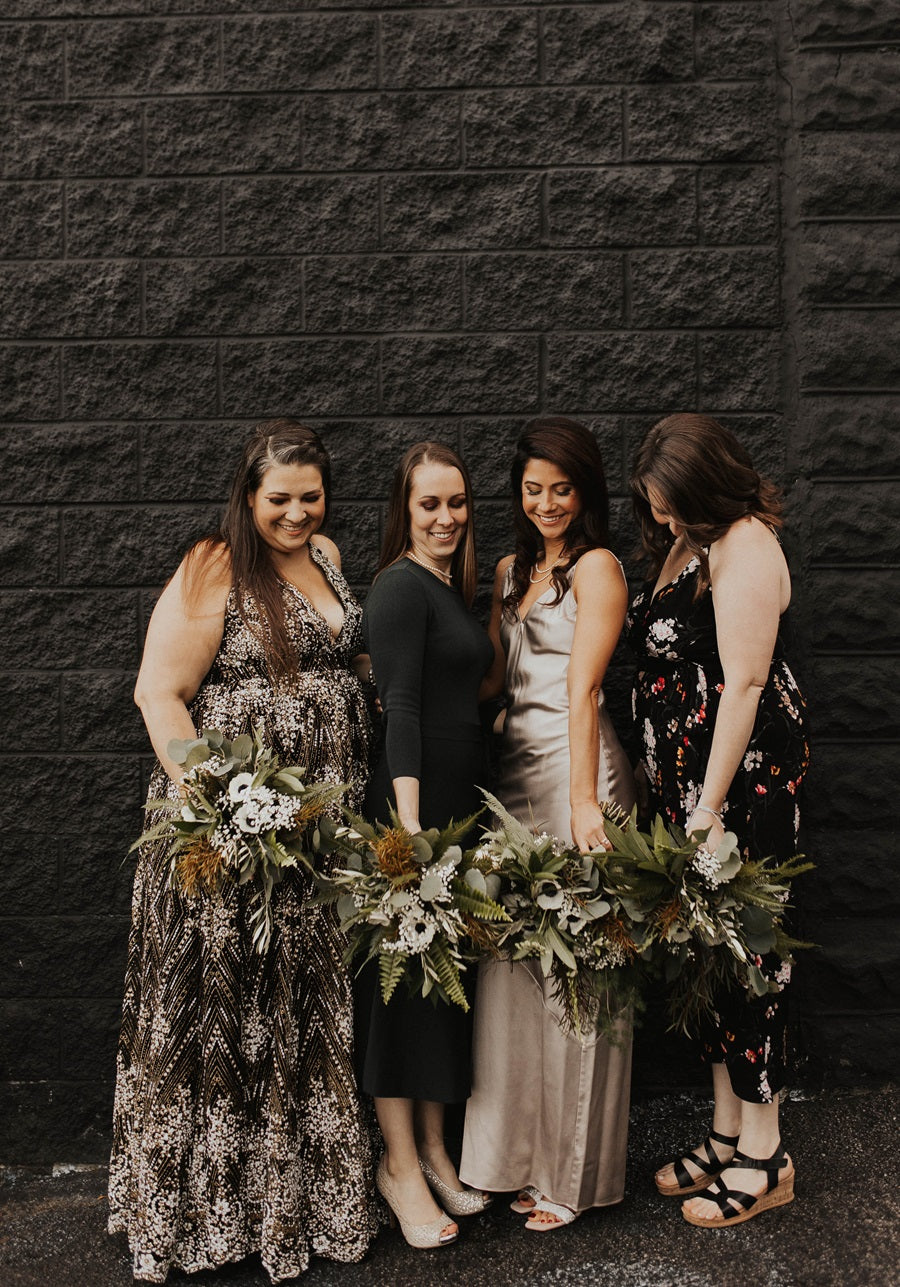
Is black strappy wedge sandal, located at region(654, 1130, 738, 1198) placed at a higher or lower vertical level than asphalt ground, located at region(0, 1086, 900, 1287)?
higher

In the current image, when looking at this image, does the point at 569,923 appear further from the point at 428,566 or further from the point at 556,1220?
the point at 428,566

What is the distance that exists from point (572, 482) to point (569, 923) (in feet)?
4.29

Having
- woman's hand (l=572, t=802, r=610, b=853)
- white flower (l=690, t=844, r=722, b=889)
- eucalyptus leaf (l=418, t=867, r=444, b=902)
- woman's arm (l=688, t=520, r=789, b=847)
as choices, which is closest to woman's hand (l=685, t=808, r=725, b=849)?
woman's arm (l=688, t=520, r=789, b=847)

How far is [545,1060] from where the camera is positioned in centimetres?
314

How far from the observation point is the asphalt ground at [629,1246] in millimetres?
2926

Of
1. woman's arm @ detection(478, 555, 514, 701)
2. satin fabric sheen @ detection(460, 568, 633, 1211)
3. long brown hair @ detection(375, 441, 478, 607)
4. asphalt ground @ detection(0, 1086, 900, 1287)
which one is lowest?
asphalt ground @ detection(0, 1086, 900, 1287)

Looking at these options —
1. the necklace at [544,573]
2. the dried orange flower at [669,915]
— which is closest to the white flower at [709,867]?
the dried orange flower at [669,915]

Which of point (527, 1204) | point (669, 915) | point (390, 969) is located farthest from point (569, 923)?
point (527, 1204)

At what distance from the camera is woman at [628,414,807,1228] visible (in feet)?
Result: 9.79

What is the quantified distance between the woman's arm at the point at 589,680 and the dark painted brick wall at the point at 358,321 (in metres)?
0.82

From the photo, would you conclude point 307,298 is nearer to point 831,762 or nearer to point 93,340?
point 93,340

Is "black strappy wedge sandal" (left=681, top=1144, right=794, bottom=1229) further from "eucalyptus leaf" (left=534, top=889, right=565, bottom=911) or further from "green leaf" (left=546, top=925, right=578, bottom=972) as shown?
"eucalyptus leaf" (left=534, top=889, right=565, bottom=911)

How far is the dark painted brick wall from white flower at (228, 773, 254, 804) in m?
1.19

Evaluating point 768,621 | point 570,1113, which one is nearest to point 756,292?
point 768,621
